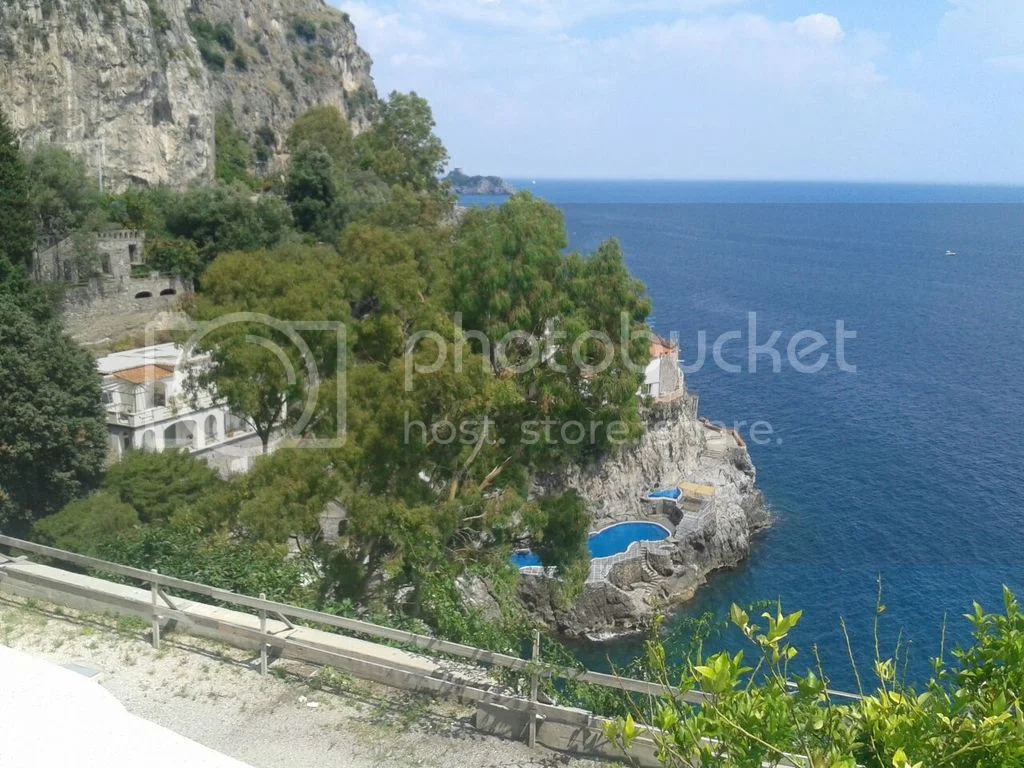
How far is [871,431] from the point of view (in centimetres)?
3362

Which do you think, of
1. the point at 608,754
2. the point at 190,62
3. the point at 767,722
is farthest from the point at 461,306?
the point at 190,62

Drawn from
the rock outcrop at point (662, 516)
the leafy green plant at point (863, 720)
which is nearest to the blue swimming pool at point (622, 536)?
the rock outcrop at point (662, 516)

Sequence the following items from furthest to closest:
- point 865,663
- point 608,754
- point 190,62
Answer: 1. point 190,62
2. point 865,663
3. point 608,754

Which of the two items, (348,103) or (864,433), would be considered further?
A: (348,103)

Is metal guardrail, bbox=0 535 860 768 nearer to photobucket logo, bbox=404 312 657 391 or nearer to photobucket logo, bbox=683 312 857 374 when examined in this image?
photobucket logo, bbox=404 312 657 391

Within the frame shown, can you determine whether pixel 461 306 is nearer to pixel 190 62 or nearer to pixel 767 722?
pixel 767 722

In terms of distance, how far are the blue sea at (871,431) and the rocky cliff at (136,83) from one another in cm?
2443

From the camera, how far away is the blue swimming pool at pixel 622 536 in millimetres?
24844

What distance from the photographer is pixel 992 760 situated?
2.96 metres

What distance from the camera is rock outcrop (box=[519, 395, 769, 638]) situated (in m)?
22.4

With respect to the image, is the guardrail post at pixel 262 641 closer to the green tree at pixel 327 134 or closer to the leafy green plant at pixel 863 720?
the leafy green plant at pixel 863 720

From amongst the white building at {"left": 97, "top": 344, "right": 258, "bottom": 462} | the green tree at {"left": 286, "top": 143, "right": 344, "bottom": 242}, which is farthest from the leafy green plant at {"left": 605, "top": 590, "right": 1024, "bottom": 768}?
the green tree at {"left": 286, "top": 143, "right": 344, "bottom": 242}

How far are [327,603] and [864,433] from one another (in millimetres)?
29916

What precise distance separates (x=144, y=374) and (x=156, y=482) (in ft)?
19.6
